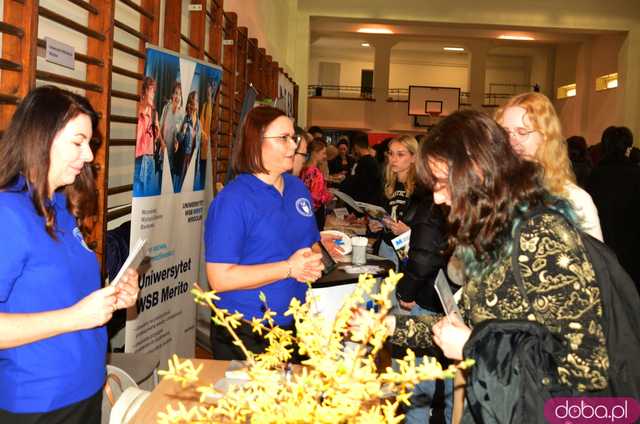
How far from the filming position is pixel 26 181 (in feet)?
5.46

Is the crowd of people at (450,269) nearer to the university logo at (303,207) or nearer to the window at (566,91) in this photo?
the university logo at (303,207)

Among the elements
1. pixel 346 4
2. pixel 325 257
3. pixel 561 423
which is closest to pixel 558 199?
pixel 561 423

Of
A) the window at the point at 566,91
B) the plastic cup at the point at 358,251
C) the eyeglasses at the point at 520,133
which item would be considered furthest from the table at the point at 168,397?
the window at the point at 566,91

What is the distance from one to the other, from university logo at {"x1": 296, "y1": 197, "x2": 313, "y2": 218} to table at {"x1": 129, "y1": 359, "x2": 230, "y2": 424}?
83cm

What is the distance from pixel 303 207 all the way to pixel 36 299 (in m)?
1.25

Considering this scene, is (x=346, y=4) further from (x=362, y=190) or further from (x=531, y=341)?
(x=531, y=341)

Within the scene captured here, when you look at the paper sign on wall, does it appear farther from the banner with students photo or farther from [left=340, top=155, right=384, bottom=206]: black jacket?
[left=340, top=155, right=384, bottom=206]: black jacket

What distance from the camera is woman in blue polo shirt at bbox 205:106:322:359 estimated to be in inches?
93.1

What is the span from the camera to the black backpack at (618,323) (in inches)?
60.1

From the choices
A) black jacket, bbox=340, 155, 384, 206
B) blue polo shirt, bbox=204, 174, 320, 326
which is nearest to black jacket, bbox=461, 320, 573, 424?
blue polo shirt, bbox=204, 174, 320, 326

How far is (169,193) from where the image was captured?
3484 mm

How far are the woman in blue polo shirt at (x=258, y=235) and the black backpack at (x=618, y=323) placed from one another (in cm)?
104

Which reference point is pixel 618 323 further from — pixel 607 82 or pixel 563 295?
pixel 607 82

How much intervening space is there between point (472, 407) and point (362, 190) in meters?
5.45
